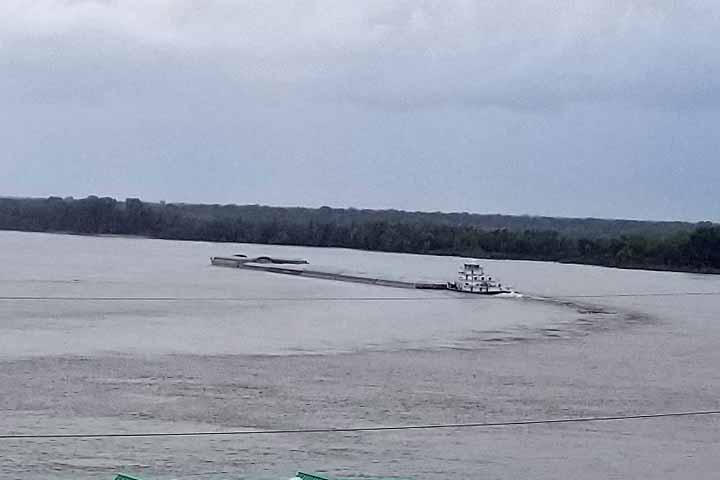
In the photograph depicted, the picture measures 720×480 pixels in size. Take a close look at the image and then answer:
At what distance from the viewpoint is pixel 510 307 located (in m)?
22.9

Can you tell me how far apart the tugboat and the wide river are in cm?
101

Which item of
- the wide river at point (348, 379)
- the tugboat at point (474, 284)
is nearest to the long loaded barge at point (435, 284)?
the tugboat at point (474, 284)

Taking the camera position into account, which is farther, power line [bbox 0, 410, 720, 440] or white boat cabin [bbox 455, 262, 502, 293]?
white boat cabin [bbox 455, 262, 502, 293]

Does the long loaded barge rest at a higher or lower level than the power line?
higher

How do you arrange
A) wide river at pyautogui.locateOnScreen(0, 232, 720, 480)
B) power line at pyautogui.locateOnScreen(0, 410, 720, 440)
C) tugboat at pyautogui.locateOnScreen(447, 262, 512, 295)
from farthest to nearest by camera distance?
tugboat at pyautogui.locateOnScreen(447, 262, 512, 295), power line at pyautogui.locateOnScreen(0, 410, 720, 440), wide river at pyautogui.locateOnScreen(0, 232, 720, 480)

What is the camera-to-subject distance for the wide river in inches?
316

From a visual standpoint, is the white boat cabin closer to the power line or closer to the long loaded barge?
the long loaded barge

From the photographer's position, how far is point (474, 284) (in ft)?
87.2

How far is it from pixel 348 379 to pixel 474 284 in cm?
1482

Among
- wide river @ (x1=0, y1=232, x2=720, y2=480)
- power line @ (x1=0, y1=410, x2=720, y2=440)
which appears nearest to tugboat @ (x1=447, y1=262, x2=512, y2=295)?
wide river @ (x1=0, y1=232, x2=720, y2=480)

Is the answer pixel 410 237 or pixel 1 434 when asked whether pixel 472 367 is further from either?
pixel 410 237

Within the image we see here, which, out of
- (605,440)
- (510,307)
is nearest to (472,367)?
(605,440)

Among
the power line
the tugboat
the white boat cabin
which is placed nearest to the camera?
the power line

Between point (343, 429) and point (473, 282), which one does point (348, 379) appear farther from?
point (473, 282)
